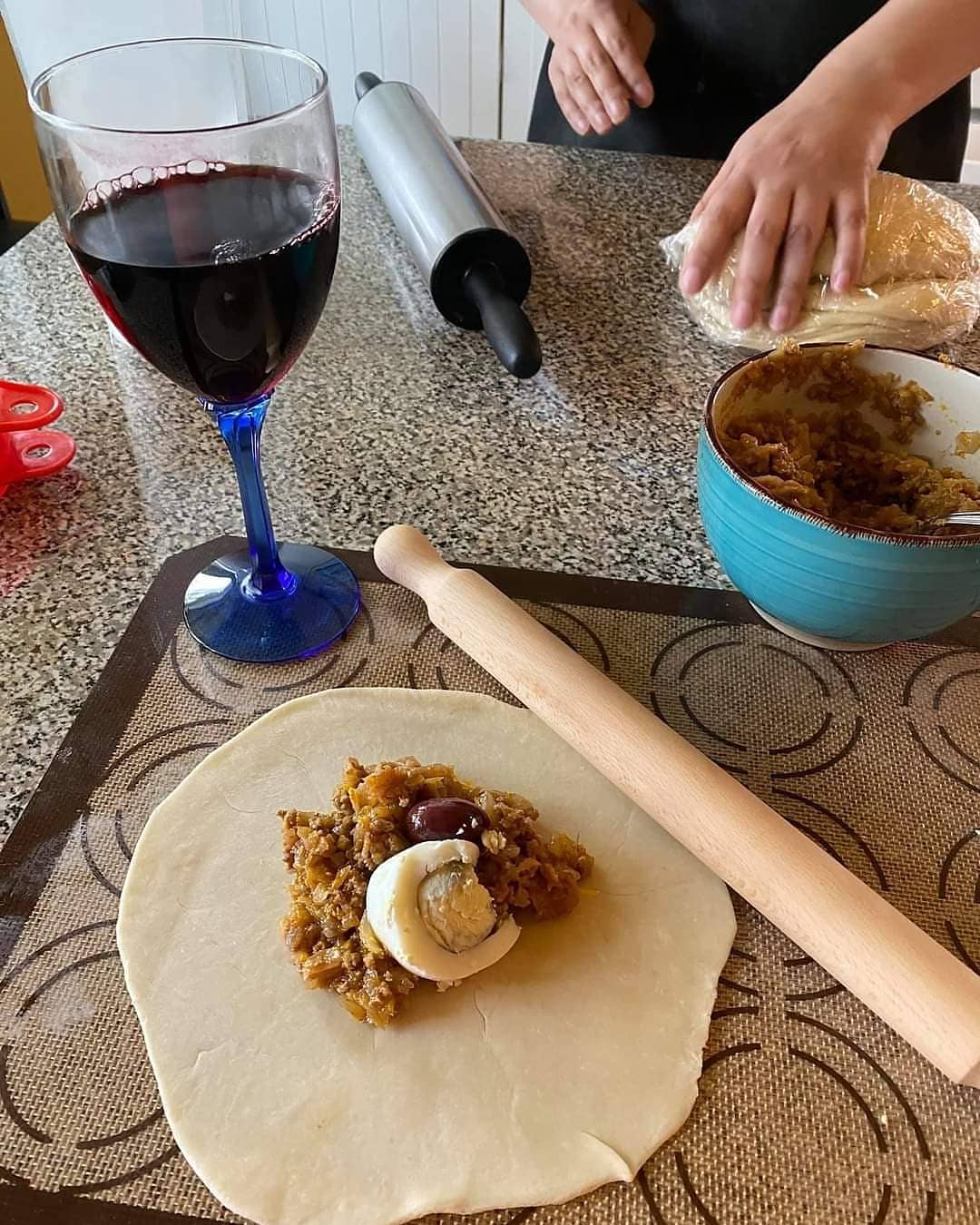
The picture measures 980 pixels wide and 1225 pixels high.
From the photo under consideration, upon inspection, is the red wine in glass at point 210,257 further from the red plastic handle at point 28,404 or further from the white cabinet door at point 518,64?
the white cabinet door at point 518,64

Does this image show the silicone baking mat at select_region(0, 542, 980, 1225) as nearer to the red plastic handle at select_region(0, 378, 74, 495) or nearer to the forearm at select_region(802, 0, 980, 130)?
the red plastic handle at select_region(0, 378, 74, 495)

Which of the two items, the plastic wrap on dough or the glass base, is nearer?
the glass base

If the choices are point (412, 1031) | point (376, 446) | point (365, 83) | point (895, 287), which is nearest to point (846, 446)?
point (895, 287)

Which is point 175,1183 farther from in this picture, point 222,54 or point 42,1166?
point 222,54

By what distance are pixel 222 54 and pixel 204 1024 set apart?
1.95 ft

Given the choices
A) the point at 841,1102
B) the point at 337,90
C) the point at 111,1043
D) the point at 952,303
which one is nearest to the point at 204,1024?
the point at 111,1043

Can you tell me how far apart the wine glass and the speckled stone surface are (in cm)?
18

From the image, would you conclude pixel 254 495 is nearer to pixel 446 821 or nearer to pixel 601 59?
pixel 446 821

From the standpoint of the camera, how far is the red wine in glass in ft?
1.75

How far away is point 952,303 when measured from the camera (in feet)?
3.08

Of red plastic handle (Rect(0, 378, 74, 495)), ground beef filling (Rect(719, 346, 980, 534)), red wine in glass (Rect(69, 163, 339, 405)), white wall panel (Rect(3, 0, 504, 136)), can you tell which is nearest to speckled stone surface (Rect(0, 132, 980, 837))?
red plastic handle (Rect(0, 378, 74, 495))

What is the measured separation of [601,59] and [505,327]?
0.52 m

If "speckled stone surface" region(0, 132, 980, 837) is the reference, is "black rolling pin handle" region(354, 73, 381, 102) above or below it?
above

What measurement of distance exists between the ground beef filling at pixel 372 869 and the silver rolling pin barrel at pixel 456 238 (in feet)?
1.54
